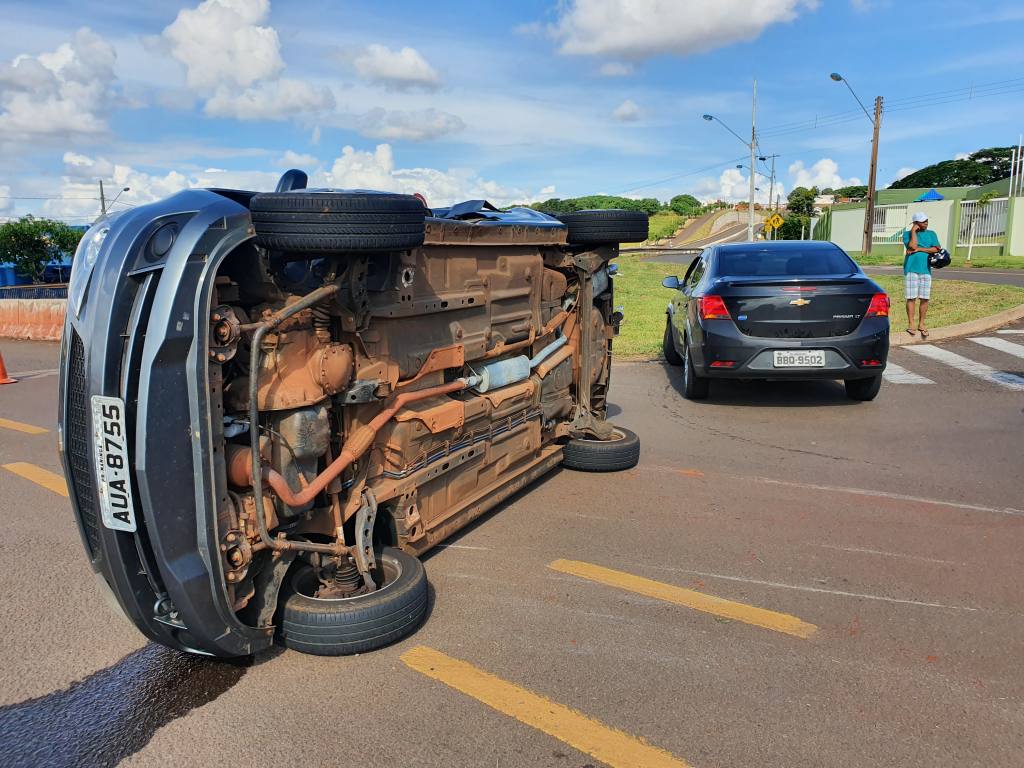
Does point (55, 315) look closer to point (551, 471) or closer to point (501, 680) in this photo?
Result: point (551, 471)

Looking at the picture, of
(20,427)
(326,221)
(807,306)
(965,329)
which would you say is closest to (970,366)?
(965,329)

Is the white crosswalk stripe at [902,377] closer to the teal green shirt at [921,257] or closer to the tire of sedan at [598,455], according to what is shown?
the teal green shirt at [921,257]

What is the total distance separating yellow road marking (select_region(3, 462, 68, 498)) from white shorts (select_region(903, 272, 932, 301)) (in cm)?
1101

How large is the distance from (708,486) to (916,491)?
1366 mm

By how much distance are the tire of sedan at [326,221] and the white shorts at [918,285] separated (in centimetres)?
1061

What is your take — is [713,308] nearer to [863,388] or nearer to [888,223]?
[863,388]

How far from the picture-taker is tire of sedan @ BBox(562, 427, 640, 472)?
227 inches

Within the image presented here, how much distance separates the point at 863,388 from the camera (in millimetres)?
8109

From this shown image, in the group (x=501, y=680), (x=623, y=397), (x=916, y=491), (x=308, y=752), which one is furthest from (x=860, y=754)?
(x=623, y=397)

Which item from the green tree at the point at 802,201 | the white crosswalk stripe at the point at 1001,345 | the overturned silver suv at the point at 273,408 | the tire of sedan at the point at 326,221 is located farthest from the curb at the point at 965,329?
the green tree at the point at 802,201

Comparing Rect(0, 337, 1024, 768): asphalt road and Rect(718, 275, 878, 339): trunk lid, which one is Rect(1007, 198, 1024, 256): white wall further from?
Rect(0, 337, 1024, 768): asphalt road

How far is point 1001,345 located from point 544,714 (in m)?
10.8

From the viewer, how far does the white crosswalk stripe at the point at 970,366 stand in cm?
881

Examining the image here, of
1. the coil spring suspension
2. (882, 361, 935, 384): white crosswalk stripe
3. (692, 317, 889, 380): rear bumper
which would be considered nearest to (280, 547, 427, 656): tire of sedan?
the coil spring suspension
